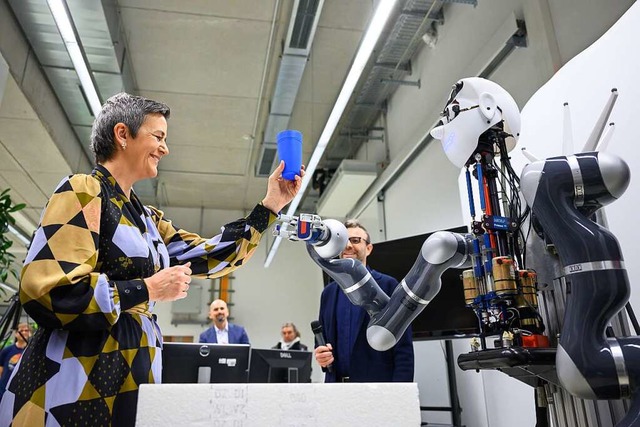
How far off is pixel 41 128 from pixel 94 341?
444 cm

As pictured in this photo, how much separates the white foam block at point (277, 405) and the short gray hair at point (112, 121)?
64 cm

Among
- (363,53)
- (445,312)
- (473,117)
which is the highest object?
(363,53)

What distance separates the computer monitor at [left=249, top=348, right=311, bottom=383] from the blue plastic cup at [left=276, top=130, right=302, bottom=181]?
1517mm

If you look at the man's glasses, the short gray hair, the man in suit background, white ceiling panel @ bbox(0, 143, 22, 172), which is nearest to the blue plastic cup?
the short gray hair

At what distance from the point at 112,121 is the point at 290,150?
1.33 ft

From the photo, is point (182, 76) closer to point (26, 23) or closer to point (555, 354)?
point (26, 23)

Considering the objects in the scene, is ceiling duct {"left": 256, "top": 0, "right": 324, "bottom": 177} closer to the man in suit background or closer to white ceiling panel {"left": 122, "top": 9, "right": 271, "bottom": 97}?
white ceiling panel {"left": 122, "top": 9, "right": 271, "bottom": 97}

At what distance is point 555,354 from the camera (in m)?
0.82

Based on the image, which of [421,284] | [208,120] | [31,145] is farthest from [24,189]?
[421,284]

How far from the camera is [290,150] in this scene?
1.11 meters

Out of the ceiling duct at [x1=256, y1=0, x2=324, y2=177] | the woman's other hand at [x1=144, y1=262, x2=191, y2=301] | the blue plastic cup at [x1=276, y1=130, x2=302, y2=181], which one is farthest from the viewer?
the ceiling duct at [x1=256, y1=0, x2=324, y2=177]

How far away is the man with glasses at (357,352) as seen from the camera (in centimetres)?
185

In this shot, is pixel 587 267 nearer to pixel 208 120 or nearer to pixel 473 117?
pixel 473 117

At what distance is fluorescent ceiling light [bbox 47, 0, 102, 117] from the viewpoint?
9.11 ft
